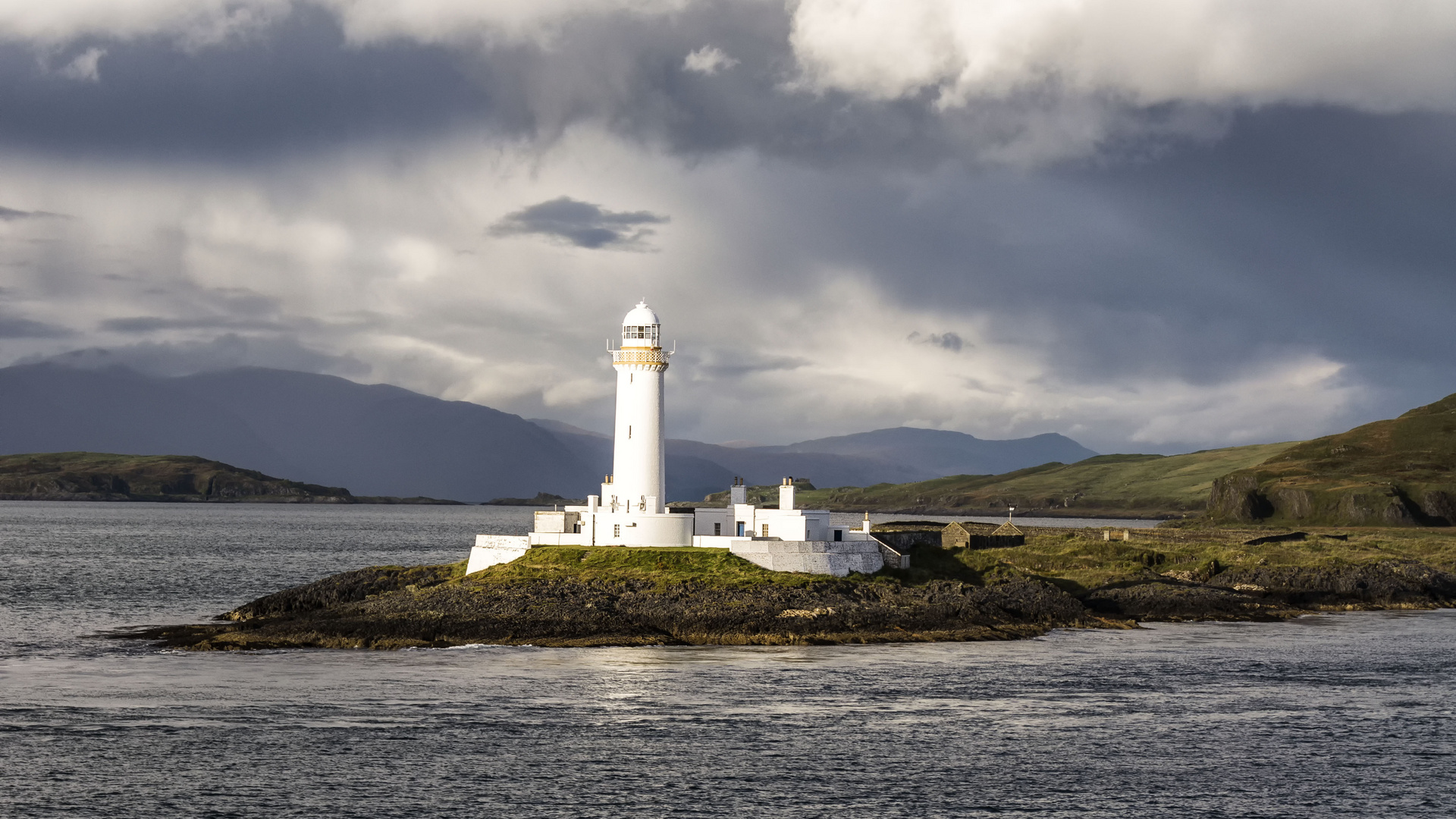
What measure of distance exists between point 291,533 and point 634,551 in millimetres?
134121

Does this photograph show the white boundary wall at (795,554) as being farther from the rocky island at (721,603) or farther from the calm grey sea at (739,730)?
the calm grey sea at (739,730)

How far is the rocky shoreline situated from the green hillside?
83.4 meters

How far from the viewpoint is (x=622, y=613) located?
57.2 meters

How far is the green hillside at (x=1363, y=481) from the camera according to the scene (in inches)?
5507

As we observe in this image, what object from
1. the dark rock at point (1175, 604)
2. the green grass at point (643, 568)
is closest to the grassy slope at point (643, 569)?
the green grass at point (643, 568)

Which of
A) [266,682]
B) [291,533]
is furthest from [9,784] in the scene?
[291,533]

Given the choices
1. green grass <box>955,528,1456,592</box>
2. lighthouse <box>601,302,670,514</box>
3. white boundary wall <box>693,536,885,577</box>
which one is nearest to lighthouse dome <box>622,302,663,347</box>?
lighthouse <box>601,302,670,514</box>

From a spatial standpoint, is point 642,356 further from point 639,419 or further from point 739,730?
point 739,730

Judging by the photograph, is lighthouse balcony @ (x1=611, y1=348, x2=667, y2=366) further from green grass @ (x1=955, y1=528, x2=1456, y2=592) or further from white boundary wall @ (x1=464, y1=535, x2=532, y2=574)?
green grass @ (x1=955, y1=528, x2=1456, y2=592)

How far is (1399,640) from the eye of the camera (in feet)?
209

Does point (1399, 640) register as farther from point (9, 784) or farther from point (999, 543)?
point (9, 784)

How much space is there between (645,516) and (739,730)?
24867 mm

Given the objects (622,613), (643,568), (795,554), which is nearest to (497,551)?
(643,568)

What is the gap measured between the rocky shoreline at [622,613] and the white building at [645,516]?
2351mm
